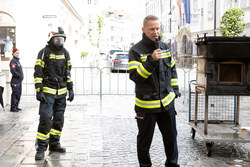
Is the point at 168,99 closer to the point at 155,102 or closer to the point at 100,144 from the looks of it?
the point at 155,102

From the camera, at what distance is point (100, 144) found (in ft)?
20.2

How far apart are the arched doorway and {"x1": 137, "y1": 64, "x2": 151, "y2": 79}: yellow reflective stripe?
14634 millimetres

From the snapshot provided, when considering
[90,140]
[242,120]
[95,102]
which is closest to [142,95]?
[90,140]

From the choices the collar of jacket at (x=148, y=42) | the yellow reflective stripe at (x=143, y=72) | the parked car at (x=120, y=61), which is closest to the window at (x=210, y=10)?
the parked car at (x=120, y=61)

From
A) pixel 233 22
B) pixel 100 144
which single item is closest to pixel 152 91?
pixel 100 144

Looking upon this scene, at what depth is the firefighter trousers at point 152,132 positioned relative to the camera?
13.5ft

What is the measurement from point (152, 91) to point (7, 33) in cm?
1488

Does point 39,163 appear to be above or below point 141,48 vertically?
below

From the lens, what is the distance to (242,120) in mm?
8312

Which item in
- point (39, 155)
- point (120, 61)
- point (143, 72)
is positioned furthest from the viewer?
point (120, 61)

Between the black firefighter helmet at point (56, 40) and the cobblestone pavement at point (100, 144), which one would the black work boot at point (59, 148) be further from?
the black firefighter helmet at point (56, 40)

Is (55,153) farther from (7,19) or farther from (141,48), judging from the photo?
(7,19)

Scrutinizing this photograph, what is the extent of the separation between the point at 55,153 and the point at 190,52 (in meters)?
35.6

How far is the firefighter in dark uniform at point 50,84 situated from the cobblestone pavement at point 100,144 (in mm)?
392
